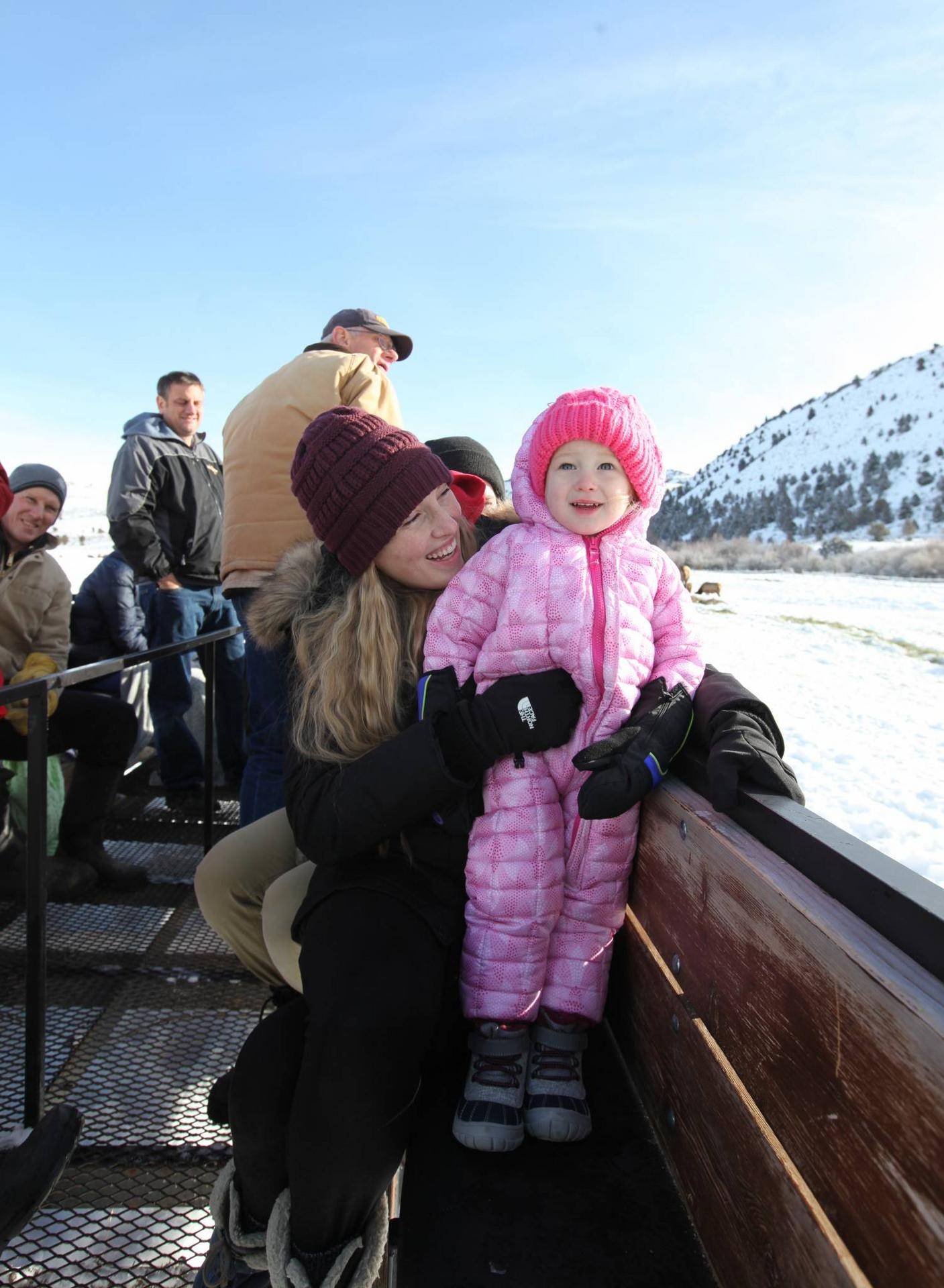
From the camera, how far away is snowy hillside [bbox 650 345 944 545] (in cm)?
6347

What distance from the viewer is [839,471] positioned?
75.1 meters

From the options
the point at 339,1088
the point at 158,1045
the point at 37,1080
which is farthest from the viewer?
the point at 158,1045

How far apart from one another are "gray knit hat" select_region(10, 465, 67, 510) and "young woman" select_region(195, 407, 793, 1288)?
6.91 ft

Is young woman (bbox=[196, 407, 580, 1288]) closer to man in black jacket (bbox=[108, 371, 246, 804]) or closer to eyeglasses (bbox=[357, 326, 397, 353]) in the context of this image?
eyeglasses (bbox=[357, 326, 397, 353])

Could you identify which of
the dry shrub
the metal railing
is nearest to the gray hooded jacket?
the metal railing

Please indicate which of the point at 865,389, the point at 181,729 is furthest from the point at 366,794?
the point at 865,389

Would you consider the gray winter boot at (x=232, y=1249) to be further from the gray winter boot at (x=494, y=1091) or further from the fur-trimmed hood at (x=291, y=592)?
the fur-trimmed hood at (x=291, y=592)

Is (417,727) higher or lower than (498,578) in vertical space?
lower

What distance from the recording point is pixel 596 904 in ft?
5.46

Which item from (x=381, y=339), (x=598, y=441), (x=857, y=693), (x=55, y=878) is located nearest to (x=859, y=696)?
(x=857, y=693)

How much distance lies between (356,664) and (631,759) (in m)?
0.64

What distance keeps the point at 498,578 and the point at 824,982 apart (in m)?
1.06

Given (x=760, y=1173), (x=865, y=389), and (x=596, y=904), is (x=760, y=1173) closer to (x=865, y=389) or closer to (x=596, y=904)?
(x=596, y=904)

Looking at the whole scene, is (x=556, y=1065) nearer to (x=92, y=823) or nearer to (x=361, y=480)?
(x=361, y=480)
